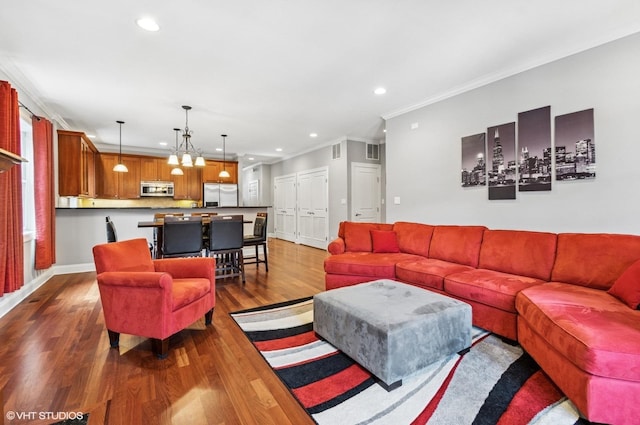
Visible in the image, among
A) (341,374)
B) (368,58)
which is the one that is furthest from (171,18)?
(341,374)

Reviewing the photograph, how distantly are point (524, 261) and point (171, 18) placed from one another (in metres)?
3.78

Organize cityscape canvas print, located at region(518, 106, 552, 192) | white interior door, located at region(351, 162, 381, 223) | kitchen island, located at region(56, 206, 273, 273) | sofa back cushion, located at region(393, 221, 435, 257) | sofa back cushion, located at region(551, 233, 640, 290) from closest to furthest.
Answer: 1. sofa back cushion, located at region(551, 233, 640, 290)
2. cityscape canvas print, located at region(518, 106, 552, 192)
3. sofa back cushion, located at region(393, 221, 435, 257)
4. kitchen island, located at region(56, 206, 273, 273)
5. white interior door, located at region(351, 162, 381, 223)

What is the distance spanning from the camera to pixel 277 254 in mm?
6645

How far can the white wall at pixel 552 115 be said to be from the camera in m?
2.69

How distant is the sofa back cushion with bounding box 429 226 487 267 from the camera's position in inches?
127

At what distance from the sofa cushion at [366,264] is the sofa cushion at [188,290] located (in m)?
1.48

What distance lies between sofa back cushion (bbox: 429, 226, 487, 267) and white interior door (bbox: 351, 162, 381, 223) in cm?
314

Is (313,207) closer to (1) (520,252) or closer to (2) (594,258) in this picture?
(1) (520,252)

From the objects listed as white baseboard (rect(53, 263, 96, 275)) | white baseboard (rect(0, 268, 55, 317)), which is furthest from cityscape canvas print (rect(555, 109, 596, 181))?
white baseboard (rect(53, 263, 96, 275))

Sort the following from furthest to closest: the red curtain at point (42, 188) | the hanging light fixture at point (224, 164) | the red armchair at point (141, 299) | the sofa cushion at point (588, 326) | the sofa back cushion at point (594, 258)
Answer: the hanging light fixture at point (224, 164)
the red curtain at point (42, 188)
the sofa back cushion at point (594, 258)
the red armchair at point (141, 299)
the sofa cushion at point (588, 326)

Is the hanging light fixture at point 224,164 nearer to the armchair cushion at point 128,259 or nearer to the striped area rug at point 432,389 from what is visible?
the armchair cushion at point 128,259

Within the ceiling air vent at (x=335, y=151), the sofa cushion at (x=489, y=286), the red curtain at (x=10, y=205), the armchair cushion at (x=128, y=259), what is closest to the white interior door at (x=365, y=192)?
the ceiling air vent at (x=335, y=151)

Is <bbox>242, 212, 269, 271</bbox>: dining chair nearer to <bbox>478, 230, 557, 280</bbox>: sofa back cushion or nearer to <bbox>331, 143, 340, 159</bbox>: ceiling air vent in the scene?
<bbox>331, 143, 340, 159</bbox>: ceiling air vent

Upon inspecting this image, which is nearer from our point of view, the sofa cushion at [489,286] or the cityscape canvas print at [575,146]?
the sofa cushion at [489,286]
